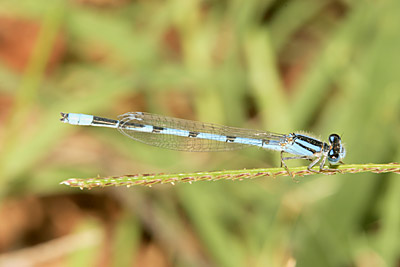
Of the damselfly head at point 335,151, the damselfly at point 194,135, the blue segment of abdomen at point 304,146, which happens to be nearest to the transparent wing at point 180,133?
the damselfly at point 194,135

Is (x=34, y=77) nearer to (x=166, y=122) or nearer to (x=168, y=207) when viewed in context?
(x=166, y=122)

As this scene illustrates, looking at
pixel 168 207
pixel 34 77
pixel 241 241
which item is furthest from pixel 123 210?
pixel 34 77

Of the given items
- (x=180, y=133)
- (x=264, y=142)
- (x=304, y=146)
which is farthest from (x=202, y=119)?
(x=304, y=146)

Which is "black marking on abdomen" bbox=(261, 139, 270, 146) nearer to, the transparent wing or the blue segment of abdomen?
the transparent wing

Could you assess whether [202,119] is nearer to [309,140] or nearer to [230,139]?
[230,139]

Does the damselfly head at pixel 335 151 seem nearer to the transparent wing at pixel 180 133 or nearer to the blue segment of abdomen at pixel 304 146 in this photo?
the blue segment of abdomen at pixel 304 146
